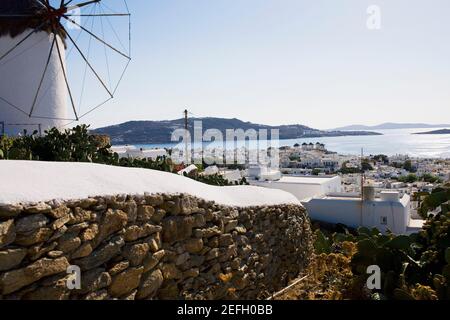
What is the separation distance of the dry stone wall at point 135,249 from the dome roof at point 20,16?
25.5ft

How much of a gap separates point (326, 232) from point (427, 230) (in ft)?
33.6

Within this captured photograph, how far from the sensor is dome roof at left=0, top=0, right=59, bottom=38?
10141 millimetres

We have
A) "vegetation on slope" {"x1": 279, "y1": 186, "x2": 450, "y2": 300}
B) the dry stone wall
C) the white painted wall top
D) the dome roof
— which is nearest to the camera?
the dry stone wall

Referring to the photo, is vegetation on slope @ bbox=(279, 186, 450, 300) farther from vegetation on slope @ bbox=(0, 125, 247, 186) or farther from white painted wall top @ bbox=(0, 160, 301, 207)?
vegetation on slope @ bbox=(0, 125, 247, 186)

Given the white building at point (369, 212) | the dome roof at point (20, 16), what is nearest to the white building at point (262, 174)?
the white building at point (369, 212)

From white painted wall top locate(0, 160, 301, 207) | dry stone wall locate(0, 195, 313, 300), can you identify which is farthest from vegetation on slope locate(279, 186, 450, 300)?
white painted wall top locate(0, 160, 301, 207)

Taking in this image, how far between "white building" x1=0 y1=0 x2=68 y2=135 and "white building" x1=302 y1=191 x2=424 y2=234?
36.1ft

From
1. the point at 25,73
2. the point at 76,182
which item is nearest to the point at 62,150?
the point at 76,182

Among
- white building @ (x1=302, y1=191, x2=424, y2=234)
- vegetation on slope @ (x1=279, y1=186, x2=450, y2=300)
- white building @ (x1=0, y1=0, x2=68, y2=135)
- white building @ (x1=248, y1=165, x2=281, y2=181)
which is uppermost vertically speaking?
white building @ (x1=0, y1=0, x2=68, y2=135)

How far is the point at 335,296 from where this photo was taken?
A: 400cm

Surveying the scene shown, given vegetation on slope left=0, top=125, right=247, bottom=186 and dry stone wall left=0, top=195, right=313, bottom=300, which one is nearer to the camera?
dry stone wall left=0, top=195, right=313, bottom=300

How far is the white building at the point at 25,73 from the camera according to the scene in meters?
10.2

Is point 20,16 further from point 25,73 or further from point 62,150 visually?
point 62,150
